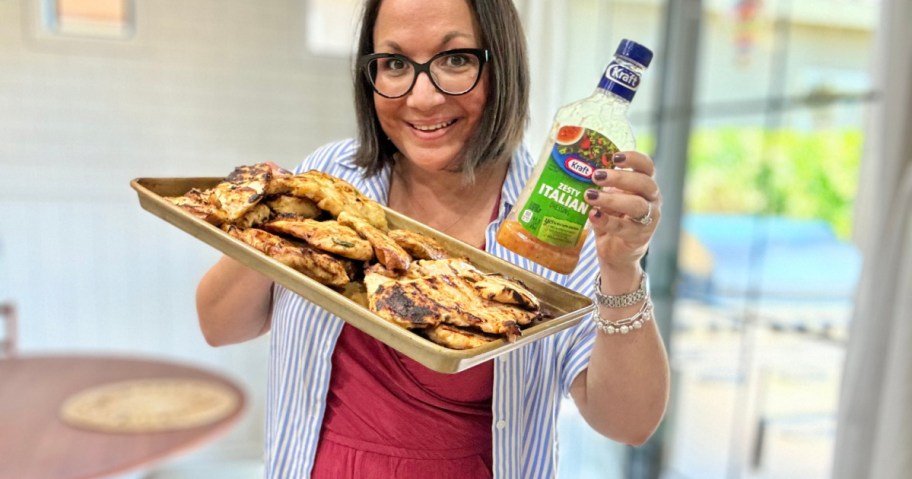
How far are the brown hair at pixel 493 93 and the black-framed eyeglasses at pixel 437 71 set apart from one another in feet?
0.10

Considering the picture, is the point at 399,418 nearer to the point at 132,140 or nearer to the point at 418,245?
the point at 418,245

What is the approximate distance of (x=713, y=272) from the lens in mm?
2299

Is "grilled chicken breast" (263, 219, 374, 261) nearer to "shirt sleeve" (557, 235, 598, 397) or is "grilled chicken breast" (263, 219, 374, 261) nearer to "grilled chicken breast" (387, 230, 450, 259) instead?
"grilled chicken breast" (387, 230, 450, 259)

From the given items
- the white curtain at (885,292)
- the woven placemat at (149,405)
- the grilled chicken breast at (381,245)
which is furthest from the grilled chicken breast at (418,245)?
the woven placemat at (149,405)

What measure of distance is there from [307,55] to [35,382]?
184 centimetres

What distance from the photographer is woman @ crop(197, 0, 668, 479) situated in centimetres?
85

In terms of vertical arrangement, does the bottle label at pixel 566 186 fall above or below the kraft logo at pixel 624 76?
below

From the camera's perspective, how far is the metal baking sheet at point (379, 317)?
0.57 metres

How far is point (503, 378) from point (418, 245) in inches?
9.9

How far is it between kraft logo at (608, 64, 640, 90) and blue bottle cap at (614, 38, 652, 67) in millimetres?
14

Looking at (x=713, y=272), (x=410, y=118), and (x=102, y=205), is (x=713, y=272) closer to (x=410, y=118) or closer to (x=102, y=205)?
(x=410, y=118)

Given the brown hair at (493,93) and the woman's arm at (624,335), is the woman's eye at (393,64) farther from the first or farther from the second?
the woman's arm at (624,335)

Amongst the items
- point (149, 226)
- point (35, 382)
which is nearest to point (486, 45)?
point (35, 382)

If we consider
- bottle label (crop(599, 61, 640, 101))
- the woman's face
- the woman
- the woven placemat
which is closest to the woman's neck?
the woman
